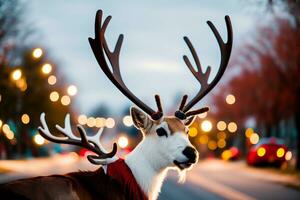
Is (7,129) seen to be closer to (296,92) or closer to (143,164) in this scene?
(296,92)

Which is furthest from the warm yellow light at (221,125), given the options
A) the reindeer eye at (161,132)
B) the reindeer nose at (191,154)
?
the reindeer nose at (191,154)

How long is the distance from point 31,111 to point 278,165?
98.5ft

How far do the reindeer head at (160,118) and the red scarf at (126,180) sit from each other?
0.41 metres

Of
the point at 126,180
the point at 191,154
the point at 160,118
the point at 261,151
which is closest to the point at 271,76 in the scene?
the point at 261,151

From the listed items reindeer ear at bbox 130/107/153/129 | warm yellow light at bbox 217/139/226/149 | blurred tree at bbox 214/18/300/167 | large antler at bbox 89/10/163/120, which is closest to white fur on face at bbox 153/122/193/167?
reindeer ear at bbox 130/107/153/129

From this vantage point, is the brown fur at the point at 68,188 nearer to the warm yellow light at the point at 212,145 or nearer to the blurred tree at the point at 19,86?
the blurred tree at the point at 19,86

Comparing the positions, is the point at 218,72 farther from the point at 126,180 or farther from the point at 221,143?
the point at 221,143

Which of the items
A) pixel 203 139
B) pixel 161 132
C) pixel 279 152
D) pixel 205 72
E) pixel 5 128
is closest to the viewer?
pixel 161 132

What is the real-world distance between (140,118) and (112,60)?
0.81 metres

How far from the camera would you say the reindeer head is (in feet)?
24.6

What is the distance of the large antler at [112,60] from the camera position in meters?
7.62

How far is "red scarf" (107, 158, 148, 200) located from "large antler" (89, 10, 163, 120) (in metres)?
0.70

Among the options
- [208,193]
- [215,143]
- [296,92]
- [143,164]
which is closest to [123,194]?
[143,164]

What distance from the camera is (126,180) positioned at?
7.32 m
